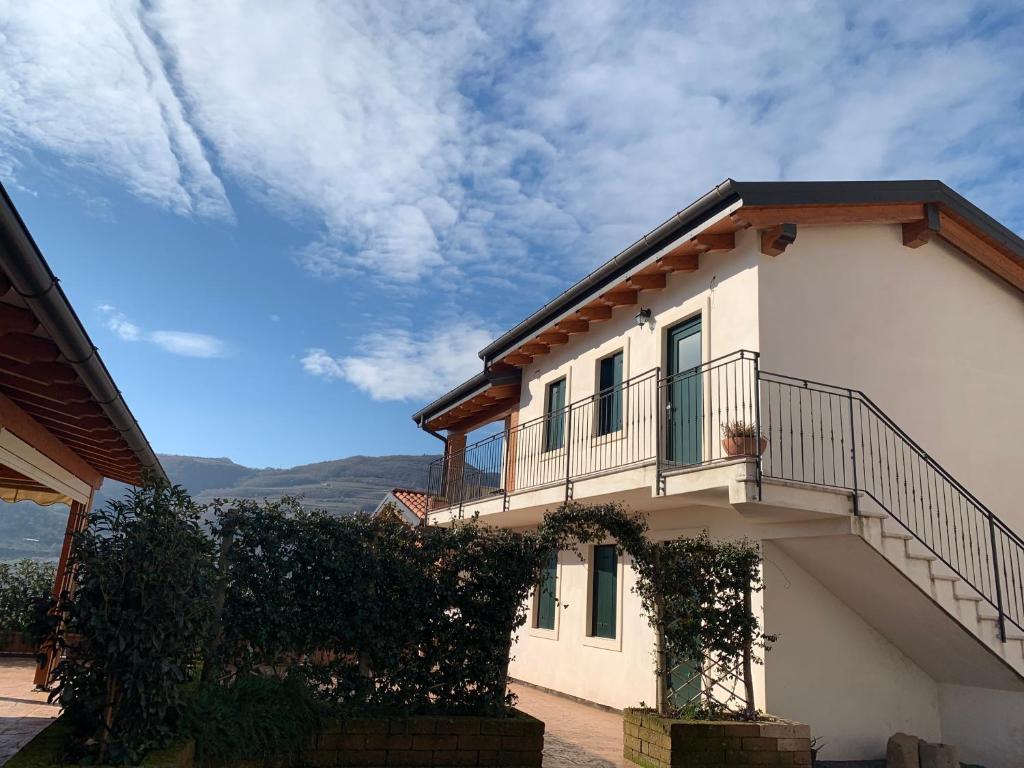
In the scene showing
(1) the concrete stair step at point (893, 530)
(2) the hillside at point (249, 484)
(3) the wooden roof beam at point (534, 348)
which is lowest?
(1) the concrete stair step at point (893, 530)

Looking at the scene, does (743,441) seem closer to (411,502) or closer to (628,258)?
(628,258)

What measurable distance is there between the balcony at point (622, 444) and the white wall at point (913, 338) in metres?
0.91

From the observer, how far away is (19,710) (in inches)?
339

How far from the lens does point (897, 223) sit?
1080cm

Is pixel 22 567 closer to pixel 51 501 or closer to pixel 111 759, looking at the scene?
pixel 51 501

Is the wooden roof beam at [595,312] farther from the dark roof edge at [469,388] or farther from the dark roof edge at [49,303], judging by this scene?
the dark roof edge at [49,303]

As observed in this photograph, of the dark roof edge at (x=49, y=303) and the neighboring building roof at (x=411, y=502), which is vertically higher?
the neighboring building roof at (x=411, y=502)

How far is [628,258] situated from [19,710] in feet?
31.8

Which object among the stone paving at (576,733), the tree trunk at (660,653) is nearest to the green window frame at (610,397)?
the tree trunk at (660,653)

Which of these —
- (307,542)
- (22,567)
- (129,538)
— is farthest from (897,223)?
(22,567)

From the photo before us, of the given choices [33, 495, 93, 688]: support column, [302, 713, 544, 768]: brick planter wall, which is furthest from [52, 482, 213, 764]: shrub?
[33, 495, 93, 688]: support column

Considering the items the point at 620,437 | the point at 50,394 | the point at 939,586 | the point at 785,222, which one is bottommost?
the point at 939,586

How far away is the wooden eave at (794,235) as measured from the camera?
31.0 feet

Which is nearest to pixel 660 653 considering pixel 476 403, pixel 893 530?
pixel 893 530
